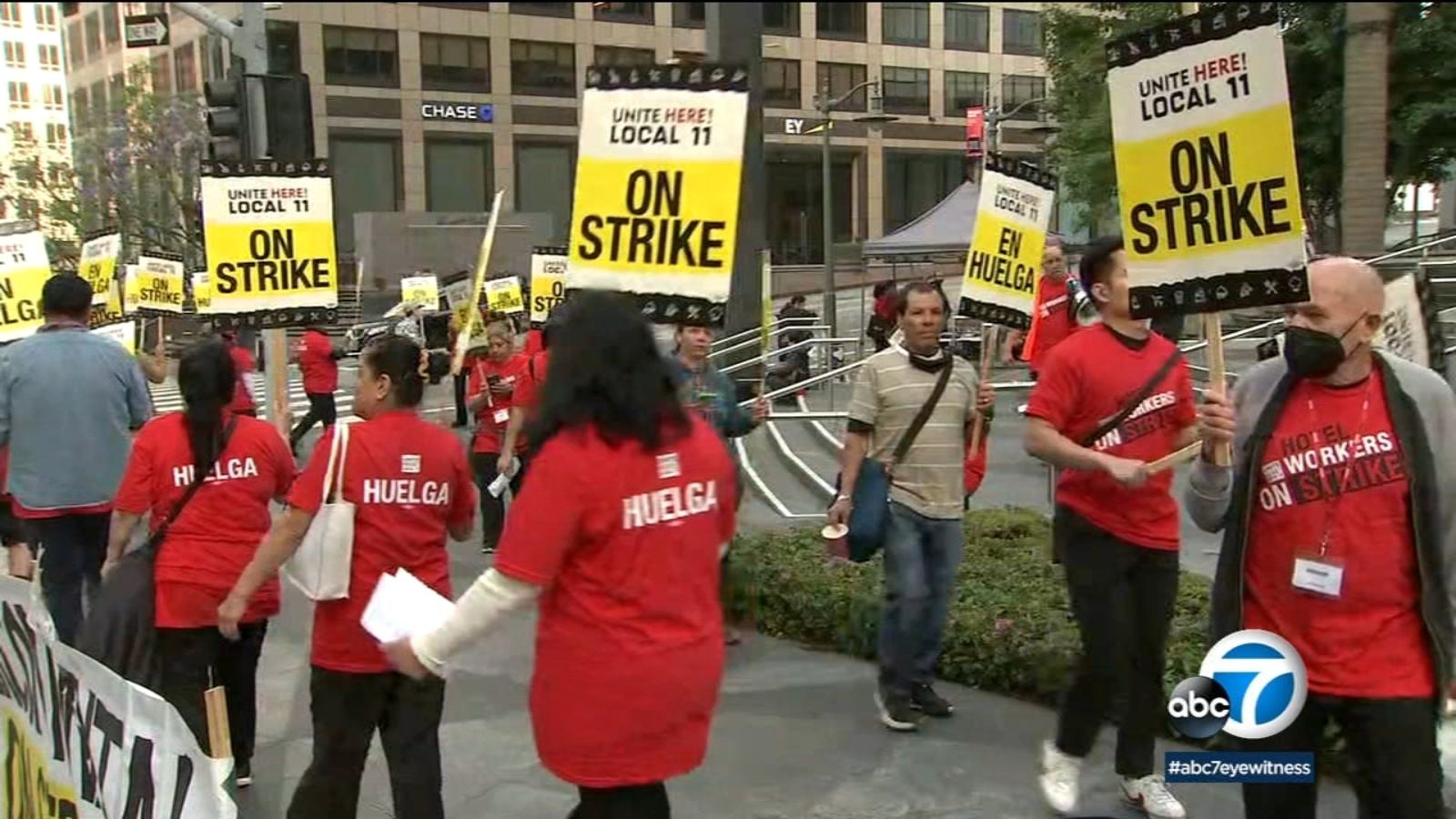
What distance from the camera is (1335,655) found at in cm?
298

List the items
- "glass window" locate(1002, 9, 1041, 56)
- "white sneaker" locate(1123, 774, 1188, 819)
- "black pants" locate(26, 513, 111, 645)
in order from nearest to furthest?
"white sneaker" locate(1123, 774, 1188, 819) → "black pants" locate(26, 513, 111, 645) → "glass window" locate(1002, 9, 1041, 56)

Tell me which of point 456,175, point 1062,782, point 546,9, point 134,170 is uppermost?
point 546,9

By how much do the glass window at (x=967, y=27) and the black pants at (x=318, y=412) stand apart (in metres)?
7.63

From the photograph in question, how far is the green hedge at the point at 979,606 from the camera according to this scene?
18.2 feet

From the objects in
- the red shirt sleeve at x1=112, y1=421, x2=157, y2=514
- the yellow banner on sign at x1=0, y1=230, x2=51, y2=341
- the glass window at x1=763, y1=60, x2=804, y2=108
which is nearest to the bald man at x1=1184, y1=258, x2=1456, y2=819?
the red shirt sleeve at x1=112, y1=421, x2=157, y2=514

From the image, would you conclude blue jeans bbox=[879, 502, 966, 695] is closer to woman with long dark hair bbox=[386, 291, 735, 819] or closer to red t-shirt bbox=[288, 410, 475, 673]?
red t-shirt bbox=[288, 410, 475, 673]

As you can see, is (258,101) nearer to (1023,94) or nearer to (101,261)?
(101,261)

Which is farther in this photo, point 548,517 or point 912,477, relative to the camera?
point 912,477

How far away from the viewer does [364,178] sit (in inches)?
1673

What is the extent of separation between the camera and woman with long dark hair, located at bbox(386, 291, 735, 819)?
2676 millimetres

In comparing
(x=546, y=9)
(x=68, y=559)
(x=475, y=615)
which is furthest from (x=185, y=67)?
(x=475, y=615)

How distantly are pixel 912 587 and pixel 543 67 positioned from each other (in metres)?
31.4

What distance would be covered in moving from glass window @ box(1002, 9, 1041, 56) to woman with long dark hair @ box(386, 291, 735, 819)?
892cm

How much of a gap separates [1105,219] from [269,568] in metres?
7.67
